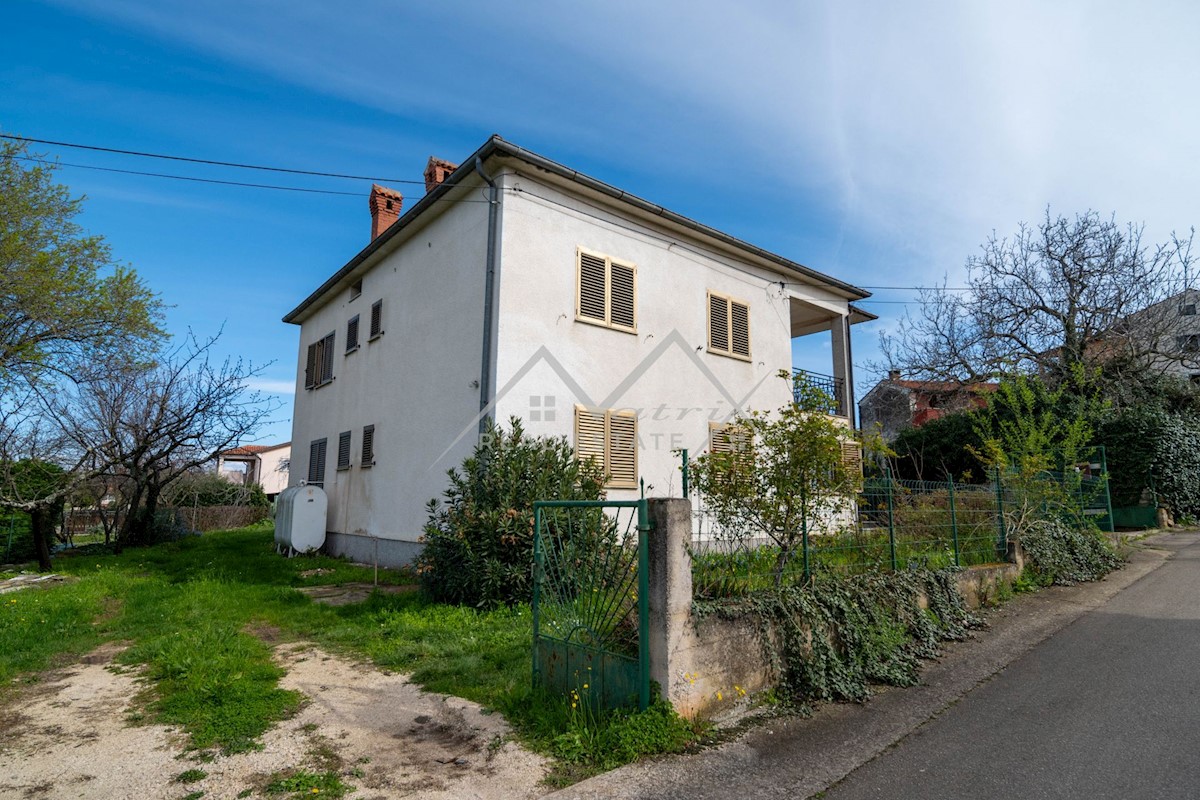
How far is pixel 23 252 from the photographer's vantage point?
1330 cm

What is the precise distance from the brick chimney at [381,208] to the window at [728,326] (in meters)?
8.49

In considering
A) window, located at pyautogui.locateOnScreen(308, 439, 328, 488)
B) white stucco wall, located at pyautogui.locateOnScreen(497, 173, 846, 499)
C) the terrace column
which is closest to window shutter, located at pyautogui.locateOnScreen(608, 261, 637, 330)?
white stucco wall, located at pyautogui.locateOnScreen(497, 173, 846, 499)

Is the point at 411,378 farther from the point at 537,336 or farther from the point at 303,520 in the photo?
the point at 303,520

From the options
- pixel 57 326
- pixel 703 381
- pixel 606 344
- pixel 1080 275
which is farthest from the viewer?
pixel 1080 275

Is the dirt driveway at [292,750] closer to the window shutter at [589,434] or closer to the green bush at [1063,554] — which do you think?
the window shutter at [589,434]

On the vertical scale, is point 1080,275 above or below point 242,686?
above

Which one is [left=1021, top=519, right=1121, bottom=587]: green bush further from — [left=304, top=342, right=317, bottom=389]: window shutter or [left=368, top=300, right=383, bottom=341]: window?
[left=304, top=342, right=317, bottom=389]: window shutter

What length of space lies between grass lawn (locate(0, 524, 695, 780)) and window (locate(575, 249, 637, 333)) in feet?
17.4

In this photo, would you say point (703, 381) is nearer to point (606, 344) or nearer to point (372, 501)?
point (606, 344)

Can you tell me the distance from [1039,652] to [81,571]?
48.1 feet

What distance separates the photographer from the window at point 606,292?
11.1m

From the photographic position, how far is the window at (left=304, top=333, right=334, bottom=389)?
15.7 metres

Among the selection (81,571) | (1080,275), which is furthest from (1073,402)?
(81,571)

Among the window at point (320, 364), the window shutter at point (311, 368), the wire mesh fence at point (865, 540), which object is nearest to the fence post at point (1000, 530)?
the wire mesh fence at point (865, 540)
